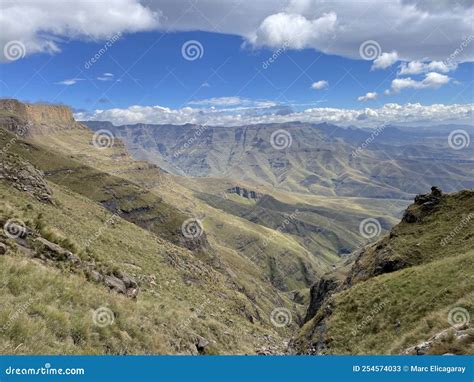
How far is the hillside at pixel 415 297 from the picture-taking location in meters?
25.2

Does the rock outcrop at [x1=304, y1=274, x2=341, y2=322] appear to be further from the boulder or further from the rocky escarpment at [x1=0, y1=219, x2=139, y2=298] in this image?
the boulder

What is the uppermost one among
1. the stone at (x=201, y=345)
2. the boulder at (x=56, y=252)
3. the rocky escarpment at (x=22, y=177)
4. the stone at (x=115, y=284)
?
the rocky escarpment at (x=22, y=177)

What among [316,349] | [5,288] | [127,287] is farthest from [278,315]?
[5,288]

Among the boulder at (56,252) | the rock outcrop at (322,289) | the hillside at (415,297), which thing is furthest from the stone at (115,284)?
the rock outcrop at (322,289)

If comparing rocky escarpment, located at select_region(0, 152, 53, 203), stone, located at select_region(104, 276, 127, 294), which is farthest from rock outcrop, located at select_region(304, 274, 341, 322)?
stone, located at select_region(104, 276, 127, 294)

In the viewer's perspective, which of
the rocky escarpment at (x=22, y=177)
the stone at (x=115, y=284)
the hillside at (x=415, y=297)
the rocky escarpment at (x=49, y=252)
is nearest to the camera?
the rocky escarpment at (x=49, y=252)

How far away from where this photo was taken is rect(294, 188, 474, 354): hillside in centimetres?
2516

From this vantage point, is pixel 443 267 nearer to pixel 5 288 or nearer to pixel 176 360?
pixel 176 360

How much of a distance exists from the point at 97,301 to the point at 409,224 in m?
50.9

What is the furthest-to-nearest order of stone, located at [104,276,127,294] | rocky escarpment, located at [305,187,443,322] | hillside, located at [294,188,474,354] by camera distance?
rocky escarpment, located at [305,187,443,322] < stone, located at [104,276,127,294] < hillside, located at [294,188,474,354]

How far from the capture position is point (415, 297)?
34000 millimetres

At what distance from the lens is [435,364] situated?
1403cm

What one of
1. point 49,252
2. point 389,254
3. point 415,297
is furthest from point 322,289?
point 49,252

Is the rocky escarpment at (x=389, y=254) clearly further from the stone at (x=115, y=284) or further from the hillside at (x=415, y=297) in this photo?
the stone at (x=115, y=284)
